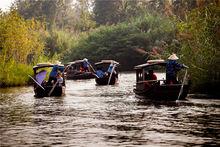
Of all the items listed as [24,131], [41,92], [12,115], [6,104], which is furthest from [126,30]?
[24,131]

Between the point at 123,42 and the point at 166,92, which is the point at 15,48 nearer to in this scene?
the point at 166,92

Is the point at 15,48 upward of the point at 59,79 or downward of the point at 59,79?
upward

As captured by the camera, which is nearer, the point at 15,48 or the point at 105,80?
the point at 105,80

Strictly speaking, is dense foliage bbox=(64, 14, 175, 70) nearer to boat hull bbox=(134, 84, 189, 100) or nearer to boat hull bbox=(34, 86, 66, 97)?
boat hull bbox=(34, 86, 66, 97)

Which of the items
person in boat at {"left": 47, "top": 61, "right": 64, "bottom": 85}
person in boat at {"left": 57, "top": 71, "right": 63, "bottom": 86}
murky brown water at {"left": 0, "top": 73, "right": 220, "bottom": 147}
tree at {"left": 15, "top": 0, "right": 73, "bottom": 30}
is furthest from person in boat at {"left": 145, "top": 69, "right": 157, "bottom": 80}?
tree at {"left": 15, "top": 0, "right": 73, "bottom": 30}

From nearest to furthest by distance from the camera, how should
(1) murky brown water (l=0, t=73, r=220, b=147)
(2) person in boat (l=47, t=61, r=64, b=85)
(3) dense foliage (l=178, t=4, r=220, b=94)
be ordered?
(1) murky brown water (l=0, t=73, r=220, b=147), (3) dense foliage (l=178, t=4, r=220, b=94), (2) person in boat (l=47, t=61, r=64, b=85)

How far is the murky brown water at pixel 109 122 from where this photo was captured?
49.3 feet

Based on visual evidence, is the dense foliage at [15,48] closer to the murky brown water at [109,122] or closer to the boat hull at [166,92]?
the murky brown water at [109,122]

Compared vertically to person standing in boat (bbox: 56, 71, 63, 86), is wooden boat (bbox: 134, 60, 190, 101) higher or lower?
lower

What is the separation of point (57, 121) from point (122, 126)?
3014 millimetres

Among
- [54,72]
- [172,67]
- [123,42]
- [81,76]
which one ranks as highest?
[123,42]

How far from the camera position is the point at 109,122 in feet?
61.9

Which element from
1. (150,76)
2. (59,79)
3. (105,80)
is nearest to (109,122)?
(150,76)

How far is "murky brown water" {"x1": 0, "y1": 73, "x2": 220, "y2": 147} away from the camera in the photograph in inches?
592
